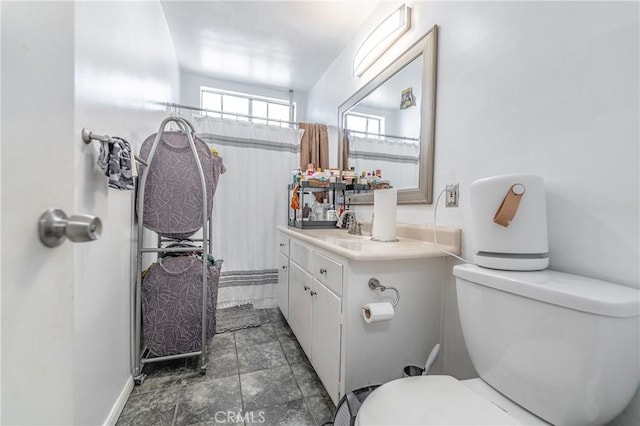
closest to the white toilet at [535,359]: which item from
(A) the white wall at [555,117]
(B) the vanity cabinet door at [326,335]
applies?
(A) the white wall at [555,117]

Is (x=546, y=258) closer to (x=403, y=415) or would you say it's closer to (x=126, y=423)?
(x=403, y=415)

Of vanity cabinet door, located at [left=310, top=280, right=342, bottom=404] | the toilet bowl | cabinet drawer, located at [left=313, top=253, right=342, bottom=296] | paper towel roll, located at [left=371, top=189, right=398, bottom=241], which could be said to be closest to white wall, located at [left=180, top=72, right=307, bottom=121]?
paper towel roll, located at [left=371, top=189, right=398, bottom=241]

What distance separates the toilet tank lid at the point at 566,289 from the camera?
572mm

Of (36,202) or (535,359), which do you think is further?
(535,359)

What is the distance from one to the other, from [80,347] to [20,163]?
2.87 feet

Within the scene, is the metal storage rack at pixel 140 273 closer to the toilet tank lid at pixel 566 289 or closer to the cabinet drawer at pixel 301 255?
the cabinet drawer at pixel 301 255

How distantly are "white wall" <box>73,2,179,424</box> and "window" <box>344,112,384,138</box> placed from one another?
146cm

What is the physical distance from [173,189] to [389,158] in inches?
53.0

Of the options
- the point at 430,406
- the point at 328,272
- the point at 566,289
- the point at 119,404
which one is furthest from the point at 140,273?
the point at 566,289

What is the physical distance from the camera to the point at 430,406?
0.69 metres

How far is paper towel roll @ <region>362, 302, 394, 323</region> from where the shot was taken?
98 centimetres

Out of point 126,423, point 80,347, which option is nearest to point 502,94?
point 80,347

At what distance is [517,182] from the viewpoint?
2.58 ft

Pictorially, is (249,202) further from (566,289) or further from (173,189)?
(566,289)
